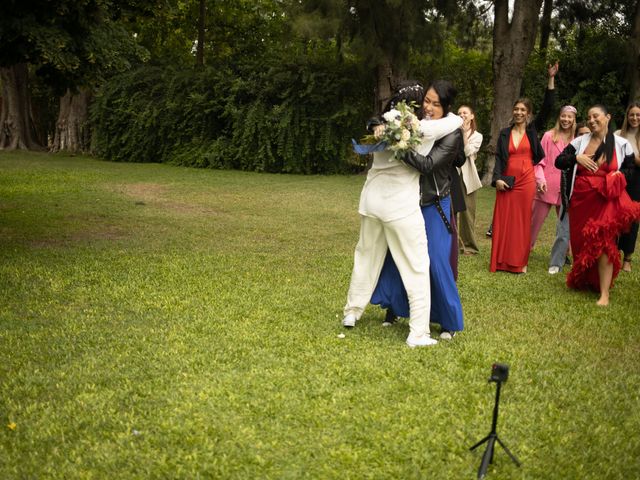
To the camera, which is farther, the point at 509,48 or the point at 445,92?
the point at 509,48

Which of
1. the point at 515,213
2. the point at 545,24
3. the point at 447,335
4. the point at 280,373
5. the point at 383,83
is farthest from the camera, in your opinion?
the point at 383,83

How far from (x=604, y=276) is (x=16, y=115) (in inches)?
1063

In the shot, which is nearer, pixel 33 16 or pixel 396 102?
pixel 396 102

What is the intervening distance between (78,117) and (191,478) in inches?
1122

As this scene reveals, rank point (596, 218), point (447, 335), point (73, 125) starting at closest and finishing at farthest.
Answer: point (447, 335) < point (596, 218) < point (73, 125)

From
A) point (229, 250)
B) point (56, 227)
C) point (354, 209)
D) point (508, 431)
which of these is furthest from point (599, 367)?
point (354, 209)

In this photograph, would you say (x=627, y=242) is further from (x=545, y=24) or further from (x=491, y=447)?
(x=545, y=24)

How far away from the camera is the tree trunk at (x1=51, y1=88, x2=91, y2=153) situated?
2981 cm

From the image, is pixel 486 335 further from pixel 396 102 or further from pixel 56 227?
pixel 56 227

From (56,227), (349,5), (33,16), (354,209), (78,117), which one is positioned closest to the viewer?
(33,16)

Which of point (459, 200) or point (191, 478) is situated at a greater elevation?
point (459, 200)

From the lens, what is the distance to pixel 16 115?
96.5ft

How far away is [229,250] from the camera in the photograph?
10109 mm

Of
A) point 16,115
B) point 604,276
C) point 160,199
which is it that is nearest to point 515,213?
point 604,276
